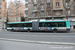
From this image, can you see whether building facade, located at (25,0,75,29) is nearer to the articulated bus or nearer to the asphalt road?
the articulated bus

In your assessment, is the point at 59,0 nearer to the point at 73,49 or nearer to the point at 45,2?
the point at 45,2

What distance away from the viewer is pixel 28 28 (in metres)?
18.6

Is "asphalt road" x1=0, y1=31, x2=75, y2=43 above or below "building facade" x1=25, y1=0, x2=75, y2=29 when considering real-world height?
below

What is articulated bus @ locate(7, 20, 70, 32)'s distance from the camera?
15923 millimetres

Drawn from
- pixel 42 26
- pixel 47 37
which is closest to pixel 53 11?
pixel 42 26

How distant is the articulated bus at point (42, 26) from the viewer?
1592 centimetres

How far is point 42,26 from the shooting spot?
57.3 feet

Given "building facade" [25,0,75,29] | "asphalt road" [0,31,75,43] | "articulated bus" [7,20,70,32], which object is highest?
"building facade" [25,0,75,29]

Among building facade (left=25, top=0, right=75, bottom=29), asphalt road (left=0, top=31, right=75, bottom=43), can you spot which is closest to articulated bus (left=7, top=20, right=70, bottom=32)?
asphalt road (left=0, top=31, right=75, bottom=43)

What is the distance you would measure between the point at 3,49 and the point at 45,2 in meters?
25.0

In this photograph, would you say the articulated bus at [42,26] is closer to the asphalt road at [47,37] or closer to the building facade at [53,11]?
the asphalt road at [47,37]

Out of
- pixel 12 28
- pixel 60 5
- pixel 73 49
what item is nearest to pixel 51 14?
pixel 60 5

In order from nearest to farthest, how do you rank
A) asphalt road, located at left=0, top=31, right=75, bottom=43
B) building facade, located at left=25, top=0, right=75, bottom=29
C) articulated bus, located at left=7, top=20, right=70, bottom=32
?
asphalt road, located at left=0, top=31, right=75, bottom=43
articulated bus, located at left=7, top=20, right=70, bottom=32
building facade, located at left=25, top=0, right=75, bottom=29

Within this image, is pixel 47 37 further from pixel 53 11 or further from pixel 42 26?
pixel 53 11
